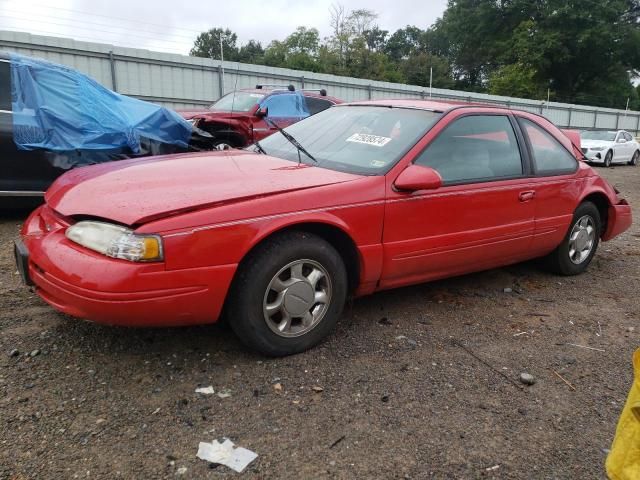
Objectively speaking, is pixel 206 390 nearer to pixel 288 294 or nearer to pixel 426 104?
pixel 288 294

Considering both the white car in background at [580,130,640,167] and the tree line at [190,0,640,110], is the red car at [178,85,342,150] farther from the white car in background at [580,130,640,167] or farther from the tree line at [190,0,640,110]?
the tree line at [190,0,640,110]

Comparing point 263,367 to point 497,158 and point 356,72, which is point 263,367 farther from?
point 356,72

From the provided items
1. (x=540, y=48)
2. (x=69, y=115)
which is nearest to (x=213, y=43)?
(x=540, y=48)

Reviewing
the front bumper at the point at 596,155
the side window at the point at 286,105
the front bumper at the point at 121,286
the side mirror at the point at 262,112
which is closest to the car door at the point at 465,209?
the front bumper at the point at 121,286

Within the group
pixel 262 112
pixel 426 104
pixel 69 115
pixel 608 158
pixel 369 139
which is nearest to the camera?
pixel 369 139

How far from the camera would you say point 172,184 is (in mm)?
2824

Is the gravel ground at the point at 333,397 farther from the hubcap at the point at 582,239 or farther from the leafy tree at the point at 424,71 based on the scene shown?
the leafy tree at the point at 424,71

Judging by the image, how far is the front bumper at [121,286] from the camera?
2.40 meters

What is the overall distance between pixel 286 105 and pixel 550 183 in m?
6.44

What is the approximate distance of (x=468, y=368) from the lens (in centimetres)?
298

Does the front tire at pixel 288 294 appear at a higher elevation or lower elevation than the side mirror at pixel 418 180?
lower

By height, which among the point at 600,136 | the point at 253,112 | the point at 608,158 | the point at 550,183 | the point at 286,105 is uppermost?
the point at 286,105

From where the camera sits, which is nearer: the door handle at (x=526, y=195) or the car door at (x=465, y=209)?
the car door at (x=465, y=209)

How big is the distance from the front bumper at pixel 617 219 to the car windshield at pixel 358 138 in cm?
239
